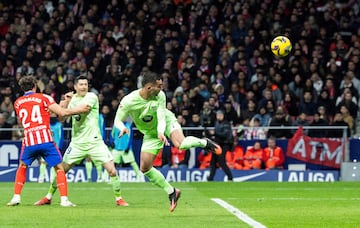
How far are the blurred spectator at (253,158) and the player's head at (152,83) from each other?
1186 centimetres

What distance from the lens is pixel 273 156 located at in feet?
86.4

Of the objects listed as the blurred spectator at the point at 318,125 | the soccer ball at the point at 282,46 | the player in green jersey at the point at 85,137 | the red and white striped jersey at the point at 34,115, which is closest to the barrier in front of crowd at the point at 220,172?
the blurred spectator at the point at 318,125

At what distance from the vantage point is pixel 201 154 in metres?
27.0

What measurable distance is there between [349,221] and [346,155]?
46.0ft

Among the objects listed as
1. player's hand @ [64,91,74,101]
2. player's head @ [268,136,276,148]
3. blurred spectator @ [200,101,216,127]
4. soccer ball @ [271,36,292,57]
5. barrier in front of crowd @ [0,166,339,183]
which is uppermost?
soccer ball @ [271,36,292,57]

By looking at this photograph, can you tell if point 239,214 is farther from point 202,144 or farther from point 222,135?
point 222,135

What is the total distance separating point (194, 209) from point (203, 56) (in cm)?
1496

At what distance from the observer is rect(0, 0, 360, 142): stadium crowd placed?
2711cm

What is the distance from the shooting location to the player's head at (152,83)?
47.9ft

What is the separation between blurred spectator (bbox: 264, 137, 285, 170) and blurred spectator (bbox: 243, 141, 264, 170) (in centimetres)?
14

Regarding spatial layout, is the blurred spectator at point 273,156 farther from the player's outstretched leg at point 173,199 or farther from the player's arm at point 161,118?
the player's outstretched leg at point 173,199

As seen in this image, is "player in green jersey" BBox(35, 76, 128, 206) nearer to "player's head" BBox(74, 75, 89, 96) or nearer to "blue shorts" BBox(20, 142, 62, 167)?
"player's head" BBox(74, 75, 89, 96)

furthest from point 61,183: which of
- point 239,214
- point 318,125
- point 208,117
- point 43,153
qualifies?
point 318,125

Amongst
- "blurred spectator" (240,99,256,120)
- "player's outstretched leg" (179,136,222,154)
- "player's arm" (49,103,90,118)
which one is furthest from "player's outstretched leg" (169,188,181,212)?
"blurred spectator" (240,99,256,120)
